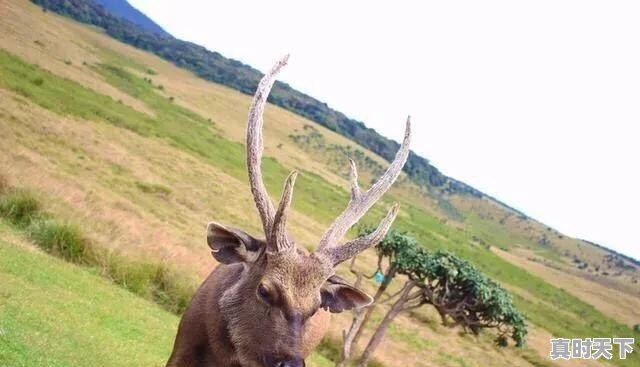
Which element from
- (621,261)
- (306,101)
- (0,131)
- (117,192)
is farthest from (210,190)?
(621,261)

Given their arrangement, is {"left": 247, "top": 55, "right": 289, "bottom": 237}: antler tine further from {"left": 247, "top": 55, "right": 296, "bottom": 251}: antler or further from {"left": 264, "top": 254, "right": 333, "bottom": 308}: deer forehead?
{"left": 264, "top": 254, "right": 333, "bottom": 308}: deer forehead

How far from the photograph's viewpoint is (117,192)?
35.6 m

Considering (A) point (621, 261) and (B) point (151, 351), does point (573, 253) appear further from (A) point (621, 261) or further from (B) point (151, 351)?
(B) point (151, 351)

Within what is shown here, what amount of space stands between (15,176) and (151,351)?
10.5 m

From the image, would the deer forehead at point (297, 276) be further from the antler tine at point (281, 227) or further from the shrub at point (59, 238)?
the shrub at point (59, 238)

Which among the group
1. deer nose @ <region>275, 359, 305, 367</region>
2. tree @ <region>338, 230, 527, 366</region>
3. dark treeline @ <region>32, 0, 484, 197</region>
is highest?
dark treeline @ <region>32, 0, 484, 197</region>

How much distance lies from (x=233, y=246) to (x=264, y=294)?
0.66 meters

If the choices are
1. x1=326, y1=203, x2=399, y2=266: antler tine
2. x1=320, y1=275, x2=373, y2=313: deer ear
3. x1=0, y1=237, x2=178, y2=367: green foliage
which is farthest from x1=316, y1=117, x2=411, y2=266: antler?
x1=0, y1=237, x2=178, y2=367: green foliage

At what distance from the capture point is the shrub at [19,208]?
1859 cm

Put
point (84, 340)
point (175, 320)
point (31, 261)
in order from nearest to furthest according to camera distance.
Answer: point (84, 340), point (31, 261), point (175, 320)

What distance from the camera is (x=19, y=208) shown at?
18922 millimetres

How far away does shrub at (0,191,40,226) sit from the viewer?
18.6m

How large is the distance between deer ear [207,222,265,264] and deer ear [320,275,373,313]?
708mm

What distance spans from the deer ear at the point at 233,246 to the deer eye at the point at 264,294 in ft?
1.51
